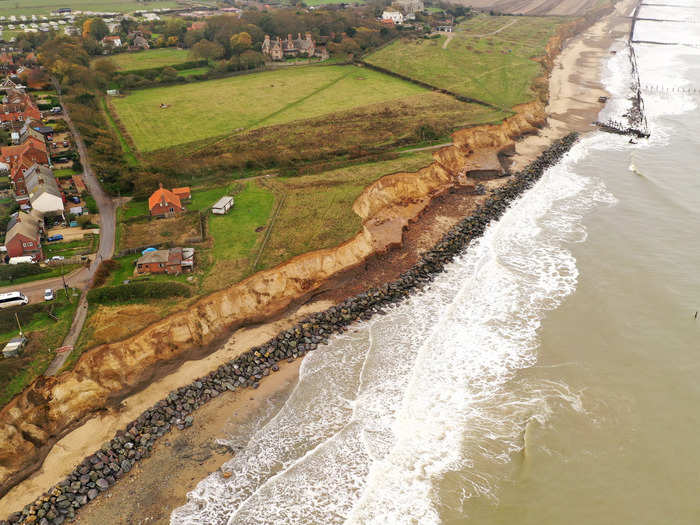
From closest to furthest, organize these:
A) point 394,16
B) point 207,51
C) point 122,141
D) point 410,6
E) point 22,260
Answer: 1. point 22,260
2. point 122,141
3. point 207,51
4. point 394,16
5. point 410,6

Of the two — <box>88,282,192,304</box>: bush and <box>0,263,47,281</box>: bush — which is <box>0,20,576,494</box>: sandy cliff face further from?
<box>0,263,47,281</box>: bush

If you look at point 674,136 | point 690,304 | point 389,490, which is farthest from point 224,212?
point 674,136

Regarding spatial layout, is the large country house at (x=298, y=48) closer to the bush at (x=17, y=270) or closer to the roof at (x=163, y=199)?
the roof at (x=163, y=199)

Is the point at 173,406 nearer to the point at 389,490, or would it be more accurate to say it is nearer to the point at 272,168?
the point at 389,490

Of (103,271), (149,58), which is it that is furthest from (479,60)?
(103,271)

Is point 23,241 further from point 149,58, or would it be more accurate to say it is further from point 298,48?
point 298,48

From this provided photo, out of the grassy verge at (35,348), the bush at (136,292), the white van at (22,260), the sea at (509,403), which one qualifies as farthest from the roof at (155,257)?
the sea at (509,403)
